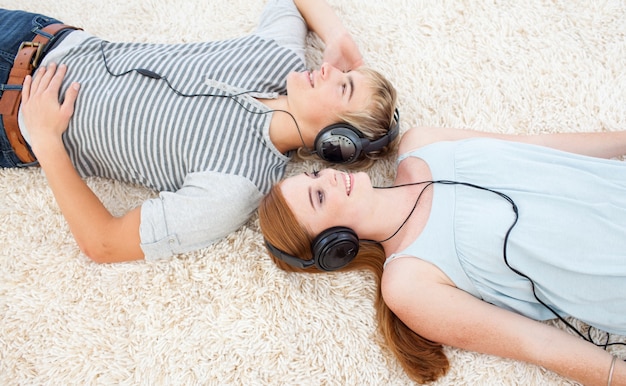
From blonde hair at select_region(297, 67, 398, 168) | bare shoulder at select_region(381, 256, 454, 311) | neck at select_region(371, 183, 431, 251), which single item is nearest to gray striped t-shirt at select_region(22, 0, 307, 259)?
blonde hair at select_region(297, 67, 398, 168)

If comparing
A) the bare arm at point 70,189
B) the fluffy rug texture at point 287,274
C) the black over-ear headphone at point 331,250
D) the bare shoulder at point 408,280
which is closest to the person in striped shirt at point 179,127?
the bare arm at point 70,189

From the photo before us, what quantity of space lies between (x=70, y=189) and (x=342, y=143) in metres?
0.88

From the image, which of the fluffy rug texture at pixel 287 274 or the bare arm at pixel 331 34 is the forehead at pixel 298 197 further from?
the bare arm at pixel 331 34

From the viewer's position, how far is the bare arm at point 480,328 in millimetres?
1158

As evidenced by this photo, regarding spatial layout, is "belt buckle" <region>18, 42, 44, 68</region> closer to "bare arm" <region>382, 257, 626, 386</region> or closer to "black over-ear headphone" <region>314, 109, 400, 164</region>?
"black over-ear headphone" <region>314, 109, 400, 164</region>

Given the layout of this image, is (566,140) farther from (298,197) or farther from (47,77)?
(47,77)

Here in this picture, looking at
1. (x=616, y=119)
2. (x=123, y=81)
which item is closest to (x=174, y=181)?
(x=123, y=81)

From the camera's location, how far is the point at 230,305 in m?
1.40

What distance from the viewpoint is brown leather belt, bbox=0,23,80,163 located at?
1.52 m

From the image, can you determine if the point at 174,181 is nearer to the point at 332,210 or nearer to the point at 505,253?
the point at 332,210

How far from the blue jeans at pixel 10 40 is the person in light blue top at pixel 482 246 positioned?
3.13 ft

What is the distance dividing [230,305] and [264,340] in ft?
0.50

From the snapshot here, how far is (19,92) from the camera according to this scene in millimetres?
1548

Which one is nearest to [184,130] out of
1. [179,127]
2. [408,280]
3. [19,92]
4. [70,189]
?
[179,127]
